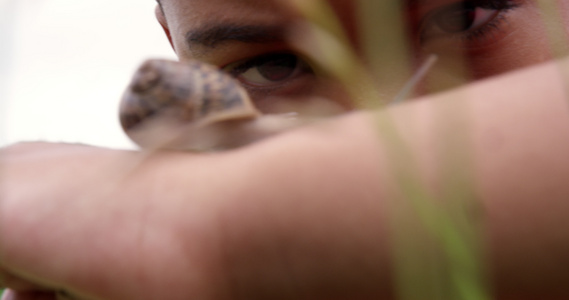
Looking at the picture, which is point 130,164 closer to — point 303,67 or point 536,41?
point 303,67

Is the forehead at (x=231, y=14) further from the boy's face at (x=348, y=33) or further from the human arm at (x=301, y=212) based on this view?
the human arm at (x=301, y=212)

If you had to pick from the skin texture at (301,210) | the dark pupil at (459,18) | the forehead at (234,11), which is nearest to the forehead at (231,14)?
the forehead at (234,11)

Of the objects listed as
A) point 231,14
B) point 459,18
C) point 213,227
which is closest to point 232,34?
point 231,14

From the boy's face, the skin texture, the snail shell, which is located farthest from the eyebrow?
the skin texture

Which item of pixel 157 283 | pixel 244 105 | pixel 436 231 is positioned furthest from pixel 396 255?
pixel 244 105

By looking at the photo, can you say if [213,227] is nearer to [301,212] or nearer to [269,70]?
[301,212]

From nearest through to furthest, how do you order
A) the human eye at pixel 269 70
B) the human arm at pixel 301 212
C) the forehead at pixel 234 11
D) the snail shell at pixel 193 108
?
1. the human arm at pixel 301 212
2. the snail shell at pixel 193 108
3. the forehead at pixel 234 11
4. the human eye at pixel 269 70

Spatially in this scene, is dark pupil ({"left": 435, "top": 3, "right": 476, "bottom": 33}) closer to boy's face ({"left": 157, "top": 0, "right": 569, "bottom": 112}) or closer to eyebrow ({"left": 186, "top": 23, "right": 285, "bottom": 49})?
boy's face ({"left": 157, "top": 0, "right": 569, "bottom": 112})
